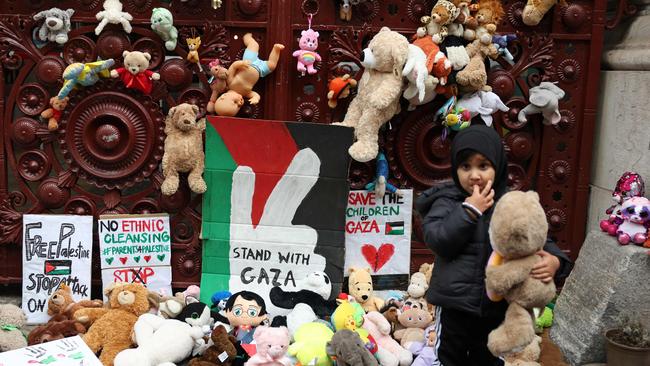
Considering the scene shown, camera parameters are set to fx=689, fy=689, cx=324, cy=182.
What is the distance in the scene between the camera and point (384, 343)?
13.3 feet

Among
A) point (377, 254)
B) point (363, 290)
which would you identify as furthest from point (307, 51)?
point (363, 290)

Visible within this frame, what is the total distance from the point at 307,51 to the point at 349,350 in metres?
1.90

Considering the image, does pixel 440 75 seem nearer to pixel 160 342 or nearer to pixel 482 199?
pixel 482 199

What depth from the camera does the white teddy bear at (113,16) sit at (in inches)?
169

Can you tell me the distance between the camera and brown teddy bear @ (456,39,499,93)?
14.2ft

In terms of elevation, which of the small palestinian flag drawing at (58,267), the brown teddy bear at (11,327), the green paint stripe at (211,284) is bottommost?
the brown teddy bear at (11,327)

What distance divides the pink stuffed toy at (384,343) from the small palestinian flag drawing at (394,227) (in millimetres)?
671

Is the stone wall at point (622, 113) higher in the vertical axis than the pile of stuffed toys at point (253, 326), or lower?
higher

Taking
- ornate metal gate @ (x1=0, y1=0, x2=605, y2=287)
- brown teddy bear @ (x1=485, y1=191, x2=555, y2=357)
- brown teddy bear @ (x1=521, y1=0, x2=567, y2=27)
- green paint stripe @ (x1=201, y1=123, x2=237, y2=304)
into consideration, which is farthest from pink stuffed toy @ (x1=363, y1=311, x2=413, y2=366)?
brown teddy bear @ (x1=521, y1=0, x2=567, y2=27)

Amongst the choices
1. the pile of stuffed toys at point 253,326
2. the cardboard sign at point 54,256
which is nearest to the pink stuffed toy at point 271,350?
the pile of stuffed toys at point 253,326

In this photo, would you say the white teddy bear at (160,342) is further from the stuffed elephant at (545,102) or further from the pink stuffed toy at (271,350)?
the stuffed elephant at (545,102)

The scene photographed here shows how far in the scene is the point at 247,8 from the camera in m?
4.41

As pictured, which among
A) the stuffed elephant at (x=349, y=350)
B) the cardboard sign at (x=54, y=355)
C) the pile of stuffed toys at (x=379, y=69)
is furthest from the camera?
the pile of stuffed toys at (x=379, y=69)

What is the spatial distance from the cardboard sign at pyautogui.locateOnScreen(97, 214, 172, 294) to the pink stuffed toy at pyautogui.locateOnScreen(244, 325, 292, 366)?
1073 millimetres
